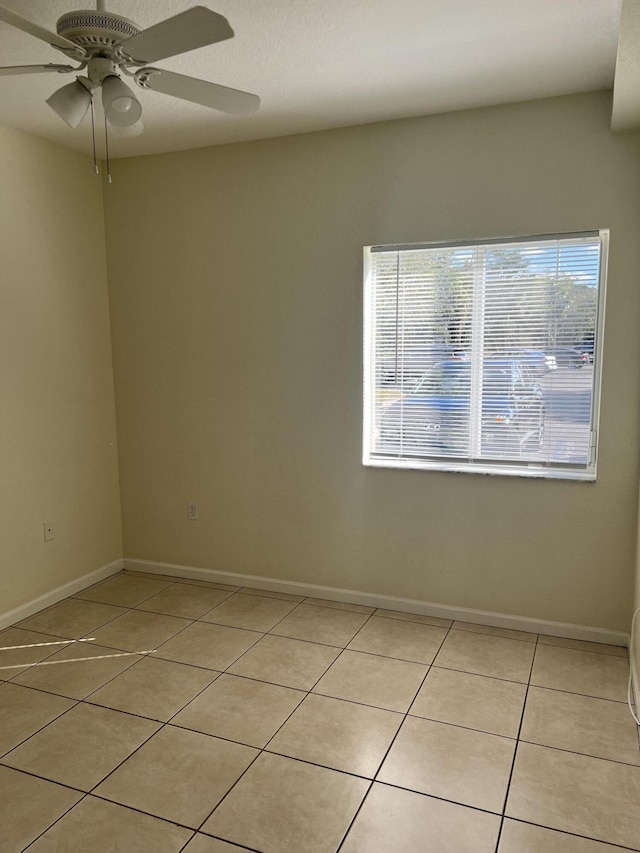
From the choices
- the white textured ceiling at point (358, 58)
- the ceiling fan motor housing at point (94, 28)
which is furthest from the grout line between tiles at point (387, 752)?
the white textured ceiling at point (358, 58)

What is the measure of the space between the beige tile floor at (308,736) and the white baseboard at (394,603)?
0.19ft

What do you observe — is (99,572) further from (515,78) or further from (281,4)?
(515,78)

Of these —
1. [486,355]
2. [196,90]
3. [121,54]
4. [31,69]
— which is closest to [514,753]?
[486,355]

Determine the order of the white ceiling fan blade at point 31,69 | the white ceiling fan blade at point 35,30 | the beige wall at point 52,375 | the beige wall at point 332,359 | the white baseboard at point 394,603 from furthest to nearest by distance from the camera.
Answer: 1. the beige wall at point 52,375
2. the white baseboard at point 394,603
3. the beige wall at point 332,359
4. the white ceiling fan blade at point 31,69
5. the white ceiling fan blade at point 35,30

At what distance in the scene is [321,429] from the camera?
365 centimetres

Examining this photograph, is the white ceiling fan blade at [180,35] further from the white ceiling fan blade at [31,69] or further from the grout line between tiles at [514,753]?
the grout line between tiles at [514,753]

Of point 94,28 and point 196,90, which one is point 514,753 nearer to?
point 196,90

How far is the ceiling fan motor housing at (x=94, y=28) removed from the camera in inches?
67.2

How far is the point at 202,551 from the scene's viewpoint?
4.07 meters

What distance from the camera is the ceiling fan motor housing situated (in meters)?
1.71

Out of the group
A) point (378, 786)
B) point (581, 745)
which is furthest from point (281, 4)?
point (581, 745)

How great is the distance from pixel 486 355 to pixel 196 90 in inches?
74.9

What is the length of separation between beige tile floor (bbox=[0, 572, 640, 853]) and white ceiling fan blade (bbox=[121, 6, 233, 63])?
90.4 inches

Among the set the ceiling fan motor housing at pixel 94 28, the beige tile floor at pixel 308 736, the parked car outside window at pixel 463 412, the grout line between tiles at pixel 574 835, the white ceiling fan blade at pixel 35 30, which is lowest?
the grout line between tiles at pixel 574 835
